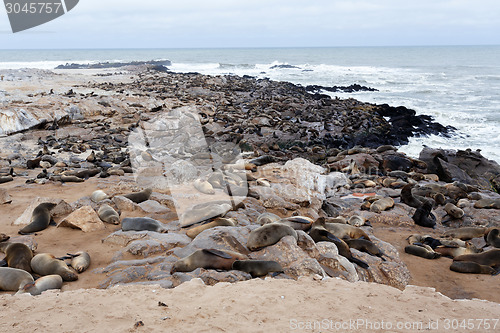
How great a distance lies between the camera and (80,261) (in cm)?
420

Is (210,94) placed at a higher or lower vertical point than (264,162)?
higher

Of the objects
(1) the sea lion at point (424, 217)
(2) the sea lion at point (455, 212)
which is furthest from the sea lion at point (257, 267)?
(2) the sea lion at point (455, 212)

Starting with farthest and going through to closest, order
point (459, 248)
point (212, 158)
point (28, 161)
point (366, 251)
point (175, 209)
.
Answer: point (212, 158), point (28, 161), point (175, 209), point (459, 248), point (366, 251)

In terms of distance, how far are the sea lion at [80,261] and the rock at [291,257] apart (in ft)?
6.39

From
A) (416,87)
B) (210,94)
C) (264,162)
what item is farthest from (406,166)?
(416,87)

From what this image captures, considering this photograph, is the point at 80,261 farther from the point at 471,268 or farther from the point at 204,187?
the point at 471,268

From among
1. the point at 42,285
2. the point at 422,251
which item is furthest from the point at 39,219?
the point at 422,251

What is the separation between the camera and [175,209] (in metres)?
6.28

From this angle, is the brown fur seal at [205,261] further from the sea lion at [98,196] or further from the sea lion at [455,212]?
the sea lion at [455,212]

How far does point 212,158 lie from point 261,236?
587cm

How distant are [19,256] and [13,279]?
15.8 inches

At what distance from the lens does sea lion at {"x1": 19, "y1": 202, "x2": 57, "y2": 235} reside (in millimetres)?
5105

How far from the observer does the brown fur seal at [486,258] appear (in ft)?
16.5

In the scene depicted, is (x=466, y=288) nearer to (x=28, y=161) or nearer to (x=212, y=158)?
(x=212, y=158)
